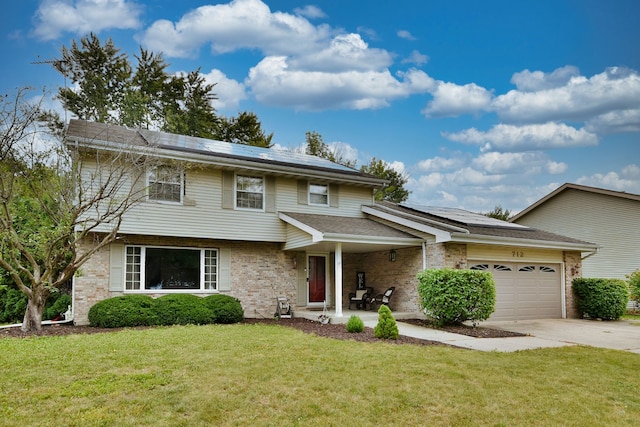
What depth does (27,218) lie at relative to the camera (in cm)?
1605

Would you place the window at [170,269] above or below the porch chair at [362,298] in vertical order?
above

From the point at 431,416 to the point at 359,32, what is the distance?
14.8 meters

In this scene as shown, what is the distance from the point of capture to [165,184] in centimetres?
1402

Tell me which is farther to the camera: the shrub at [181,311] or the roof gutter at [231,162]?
the roof gutter at [231,162]

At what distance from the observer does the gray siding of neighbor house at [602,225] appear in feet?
72.1

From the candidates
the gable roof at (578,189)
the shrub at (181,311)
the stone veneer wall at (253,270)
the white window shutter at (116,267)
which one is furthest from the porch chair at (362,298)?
the gable roof at (578,189)

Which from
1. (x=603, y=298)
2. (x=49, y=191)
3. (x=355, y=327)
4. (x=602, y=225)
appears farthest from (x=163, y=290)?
(x=602, y=225)

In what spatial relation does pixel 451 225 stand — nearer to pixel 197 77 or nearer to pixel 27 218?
pixel 27 218

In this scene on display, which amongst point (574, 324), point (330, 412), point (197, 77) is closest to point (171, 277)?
point (330, 412)

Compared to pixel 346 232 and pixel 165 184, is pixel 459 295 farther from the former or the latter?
pixel 165 184

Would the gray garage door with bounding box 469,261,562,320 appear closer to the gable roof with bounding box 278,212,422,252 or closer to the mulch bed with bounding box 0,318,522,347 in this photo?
the gable roof with bounding box 278,212,422,252

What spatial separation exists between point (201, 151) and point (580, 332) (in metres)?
11.3

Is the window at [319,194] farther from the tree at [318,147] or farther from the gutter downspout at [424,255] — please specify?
the tree at [318,147]

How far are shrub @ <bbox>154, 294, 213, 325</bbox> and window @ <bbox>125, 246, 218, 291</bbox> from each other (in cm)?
119
